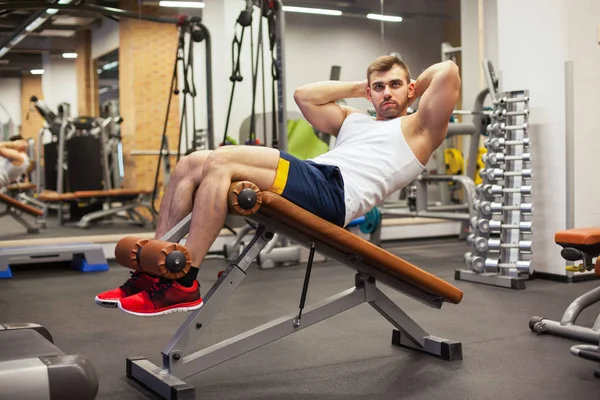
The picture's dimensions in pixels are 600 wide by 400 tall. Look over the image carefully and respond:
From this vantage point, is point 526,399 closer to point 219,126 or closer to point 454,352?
point 454,352

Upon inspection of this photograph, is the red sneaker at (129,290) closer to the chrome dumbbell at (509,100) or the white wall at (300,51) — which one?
the chrome dumbbell at (509,100)

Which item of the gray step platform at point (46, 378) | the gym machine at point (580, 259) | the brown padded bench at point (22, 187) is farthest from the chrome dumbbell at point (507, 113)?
the brown padded bench at point (22, 187)

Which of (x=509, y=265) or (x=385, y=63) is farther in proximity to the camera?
(x=509, y=265)

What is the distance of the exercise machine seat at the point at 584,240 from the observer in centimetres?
260

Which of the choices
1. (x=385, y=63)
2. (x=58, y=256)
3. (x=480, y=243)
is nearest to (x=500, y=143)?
(x=480, y=243)

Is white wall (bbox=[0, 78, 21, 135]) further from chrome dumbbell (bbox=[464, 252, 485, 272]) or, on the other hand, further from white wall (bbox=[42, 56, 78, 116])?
chrome dumbbell (bbox=[464, 252, 485, 272])

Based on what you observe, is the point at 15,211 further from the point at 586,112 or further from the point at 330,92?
the point at 586,112

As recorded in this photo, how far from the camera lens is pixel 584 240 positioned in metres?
2.59

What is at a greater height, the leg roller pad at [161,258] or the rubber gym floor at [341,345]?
the leg roller pad at [161,258]

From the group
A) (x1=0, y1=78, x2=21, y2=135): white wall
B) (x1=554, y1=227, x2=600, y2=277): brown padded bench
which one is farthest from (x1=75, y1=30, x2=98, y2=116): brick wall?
(x1=554, y1=227, x2=600, y2=277): brown padded bench

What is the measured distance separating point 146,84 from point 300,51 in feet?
4.65

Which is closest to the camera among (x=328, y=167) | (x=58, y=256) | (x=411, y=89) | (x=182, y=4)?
(x=328, y=167)

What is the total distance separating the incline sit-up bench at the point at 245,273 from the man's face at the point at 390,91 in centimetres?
55

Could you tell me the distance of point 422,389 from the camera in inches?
86.6
